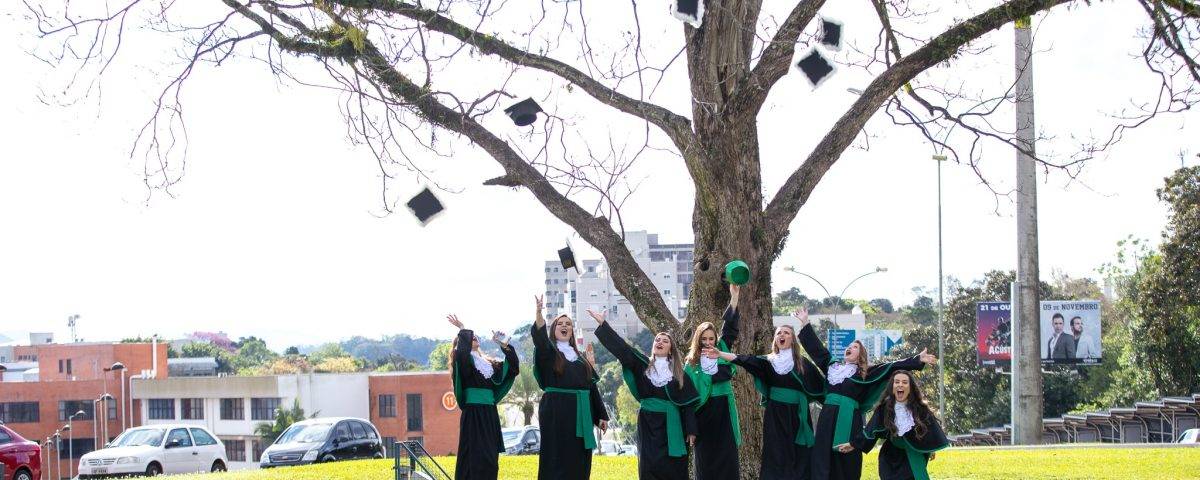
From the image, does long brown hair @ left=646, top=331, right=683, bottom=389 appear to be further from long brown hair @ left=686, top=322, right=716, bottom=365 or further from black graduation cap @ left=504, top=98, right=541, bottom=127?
black graduation cap @ left=504, top=98, right=541, bottom=127

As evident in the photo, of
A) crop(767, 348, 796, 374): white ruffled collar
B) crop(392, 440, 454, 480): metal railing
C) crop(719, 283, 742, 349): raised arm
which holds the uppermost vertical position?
crop(719, 283, 742, 349): raised arm

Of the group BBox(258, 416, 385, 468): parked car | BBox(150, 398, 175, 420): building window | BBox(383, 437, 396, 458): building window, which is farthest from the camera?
BBox(150, 398, 175, 420): building window

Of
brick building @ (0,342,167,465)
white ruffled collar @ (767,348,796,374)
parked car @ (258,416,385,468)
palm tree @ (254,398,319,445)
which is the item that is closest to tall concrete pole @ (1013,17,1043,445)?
white ruffled collar @ (767,348,796,374)

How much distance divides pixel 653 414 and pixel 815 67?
3.84m

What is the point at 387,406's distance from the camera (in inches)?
2906

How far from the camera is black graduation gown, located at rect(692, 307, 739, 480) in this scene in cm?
1155

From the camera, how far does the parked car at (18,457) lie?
64.0 feet

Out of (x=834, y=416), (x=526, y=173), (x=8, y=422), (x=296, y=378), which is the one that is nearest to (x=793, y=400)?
(x=834, y=416)

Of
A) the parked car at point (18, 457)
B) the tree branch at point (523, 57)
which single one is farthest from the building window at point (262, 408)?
the tree branch at point (523, 57)

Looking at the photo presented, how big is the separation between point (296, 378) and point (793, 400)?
62273 mm

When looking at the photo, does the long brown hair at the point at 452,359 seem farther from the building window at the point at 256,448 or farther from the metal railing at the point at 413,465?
the building window at the point at 256,448

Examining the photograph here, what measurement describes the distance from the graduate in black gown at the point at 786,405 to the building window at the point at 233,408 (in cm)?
6217

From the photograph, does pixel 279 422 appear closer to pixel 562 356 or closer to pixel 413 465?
pixel 413 465

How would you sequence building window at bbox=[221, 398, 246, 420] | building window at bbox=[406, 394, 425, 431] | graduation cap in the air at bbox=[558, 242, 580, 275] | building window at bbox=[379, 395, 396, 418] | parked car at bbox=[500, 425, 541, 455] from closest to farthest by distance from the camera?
graduation cap in the air at bbox=[558, 242, 580, 275]
parked car at bbox=[500, 425, 541, 455]
building window at bbox=[221, 398, 246, 420]
building window at bbox=[406, 394, 425, 431]
building window at bbox=[379, 395, 396, 418]
